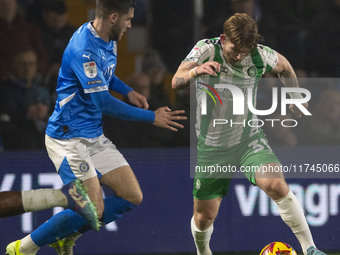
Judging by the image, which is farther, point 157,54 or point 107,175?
point 157,54

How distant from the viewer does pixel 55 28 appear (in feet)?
25.4

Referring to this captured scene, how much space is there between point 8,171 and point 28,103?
24.5 inches

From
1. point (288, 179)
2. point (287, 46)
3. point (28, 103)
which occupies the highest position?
point (287, 46)

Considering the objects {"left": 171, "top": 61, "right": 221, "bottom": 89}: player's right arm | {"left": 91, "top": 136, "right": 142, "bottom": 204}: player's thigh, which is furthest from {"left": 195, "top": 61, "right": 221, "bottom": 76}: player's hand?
{"left": 91, "top": 136, "right": 142, "bottom": 204}: player's thigh

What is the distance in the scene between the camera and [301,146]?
7535 millimetres

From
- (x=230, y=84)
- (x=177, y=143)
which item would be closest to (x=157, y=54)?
(x=177, y=143)

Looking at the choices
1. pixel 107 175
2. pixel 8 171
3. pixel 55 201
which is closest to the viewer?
pixel 55 201

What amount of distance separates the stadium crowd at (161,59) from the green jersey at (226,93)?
43.8 inches

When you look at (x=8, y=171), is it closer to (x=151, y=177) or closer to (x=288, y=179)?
(x=151, y=177)

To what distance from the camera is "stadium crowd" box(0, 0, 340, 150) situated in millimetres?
7520

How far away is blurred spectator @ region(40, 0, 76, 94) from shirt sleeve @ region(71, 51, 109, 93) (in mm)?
1754

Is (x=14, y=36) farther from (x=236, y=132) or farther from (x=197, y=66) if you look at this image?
(x=236, y=132)

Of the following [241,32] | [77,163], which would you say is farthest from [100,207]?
[241,32]

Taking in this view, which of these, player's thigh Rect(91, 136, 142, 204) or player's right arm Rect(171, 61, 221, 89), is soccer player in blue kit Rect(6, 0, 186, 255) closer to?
player's thigh Rect(91, 136, 142, 204)
